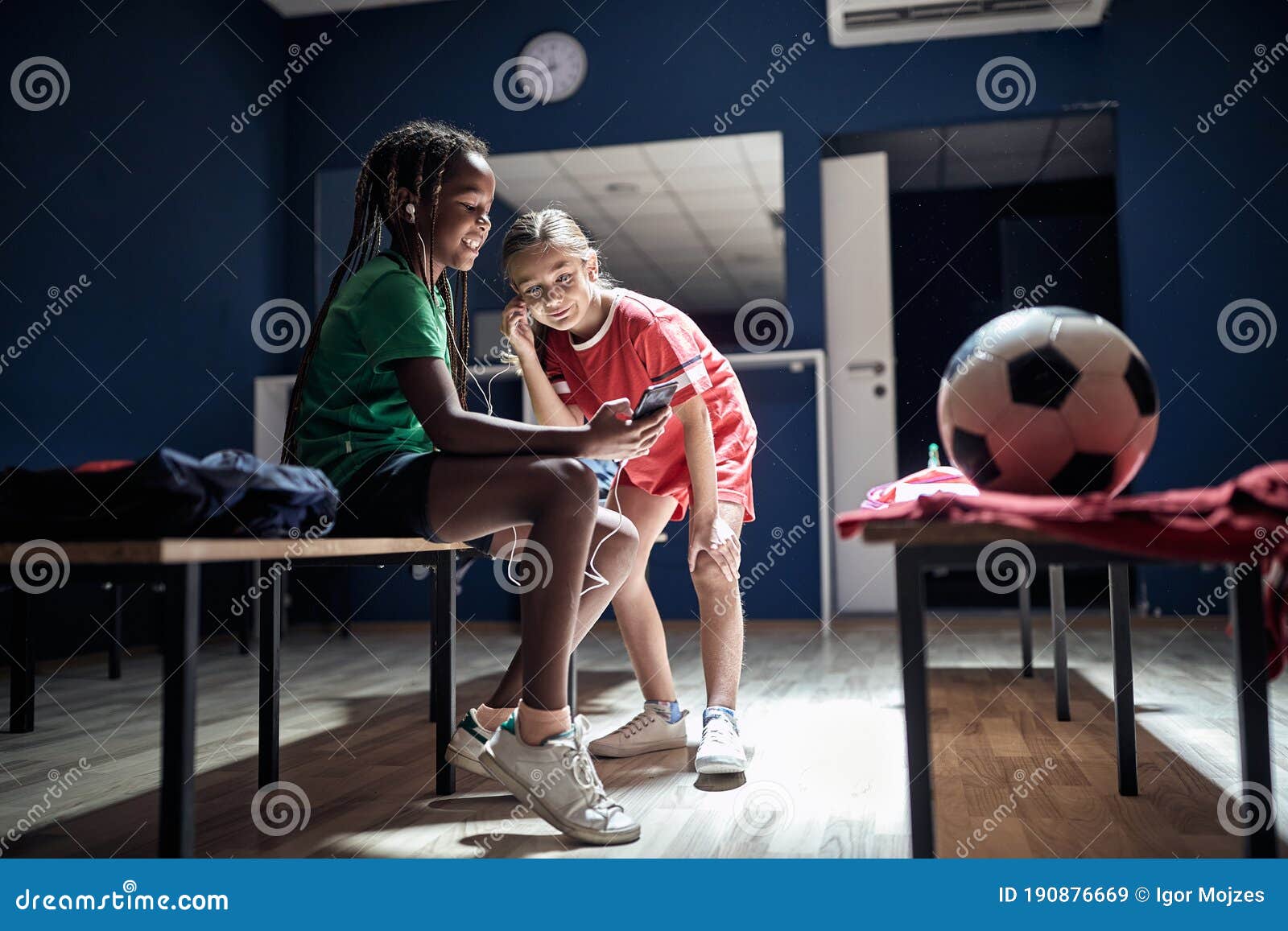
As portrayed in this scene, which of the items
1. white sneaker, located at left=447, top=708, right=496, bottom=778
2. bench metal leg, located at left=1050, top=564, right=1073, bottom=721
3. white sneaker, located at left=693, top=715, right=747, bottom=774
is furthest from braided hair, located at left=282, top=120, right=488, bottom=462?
bench metal leg, located at left=1050, top=564, right=1073, bottom=721

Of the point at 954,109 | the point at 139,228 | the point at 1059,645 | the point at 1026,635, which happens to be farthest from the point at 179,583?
the point at 954,109

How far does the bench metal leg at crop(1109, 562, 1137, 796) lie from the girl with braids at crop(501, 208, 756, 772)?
0.58 m

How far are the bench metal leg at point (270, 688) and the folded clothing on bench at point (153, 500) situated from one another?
49 cm

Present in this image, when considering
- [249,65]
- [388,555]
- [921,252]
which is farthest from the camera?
[921,252]

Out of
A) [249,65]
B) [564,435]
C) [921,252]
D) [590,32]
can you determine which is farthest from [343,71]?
[564,435]

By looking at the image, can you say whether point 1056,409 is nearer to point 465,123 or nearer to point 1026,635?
point 1026,635

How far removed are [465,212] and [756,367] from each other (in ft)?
8.68

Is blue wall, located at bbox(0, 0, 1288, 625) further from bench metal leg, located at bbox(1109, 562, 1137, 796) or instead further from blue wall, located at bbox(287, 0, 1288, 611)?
bench metal leg, located at bbox(1109, 562, 1137, 796)

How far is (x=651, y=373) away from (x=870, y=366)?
269 cm

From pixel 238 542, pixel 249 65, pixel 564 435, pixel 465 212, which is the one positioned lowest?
pixel 238 542

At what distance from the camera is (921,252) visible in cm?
636

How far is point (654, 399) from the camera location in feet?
4.02

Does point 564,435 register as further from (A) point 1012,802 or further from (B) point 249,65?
(B) point 249,65

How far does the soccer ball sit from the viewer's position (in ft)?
3.35
